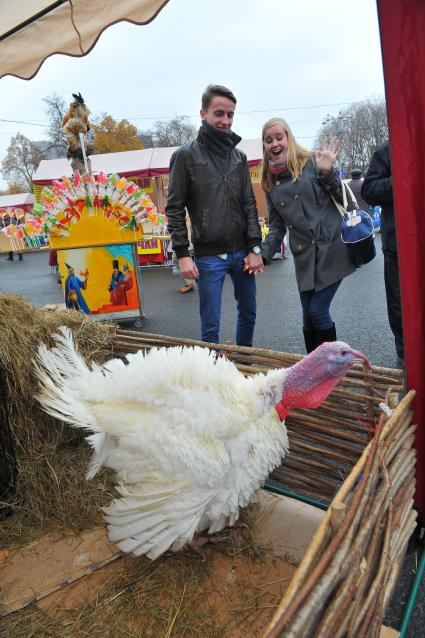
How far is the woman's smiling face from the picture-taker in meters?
2.41

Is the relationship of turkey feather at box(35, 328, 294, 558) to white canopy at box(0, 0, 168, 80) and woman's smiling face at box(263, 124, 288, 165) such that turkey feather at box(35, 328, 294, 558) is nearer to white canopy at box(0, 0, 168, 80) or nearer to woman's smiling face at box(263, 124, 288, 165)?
woman's smiling face at box(263, 124, 288, 165)

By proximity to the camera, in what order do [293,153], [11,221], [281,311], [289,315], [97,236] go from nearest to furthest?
[293,153]
[97,236]
[289,315]
[281,311]
[11,221]

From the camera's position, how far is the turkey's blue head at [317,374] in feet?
5.13

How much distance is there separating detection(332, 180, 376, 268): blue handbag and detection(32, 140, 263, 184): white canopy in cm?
1135

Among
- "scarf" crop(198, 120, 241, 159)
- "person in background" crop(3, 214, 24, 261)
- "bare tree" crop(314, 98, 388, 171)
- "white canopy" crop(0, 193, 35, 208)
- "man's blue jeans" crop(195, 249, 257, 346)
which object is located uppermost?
"bare tree" crop(314, 98, 388, 171)

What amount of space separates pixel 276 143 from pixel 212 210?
1.84 feet

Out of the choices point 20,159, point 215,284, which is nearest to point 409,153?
point 215,284

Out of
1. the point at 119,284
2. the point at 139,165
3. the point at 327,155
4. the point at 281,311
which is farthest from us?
the point at 139,165

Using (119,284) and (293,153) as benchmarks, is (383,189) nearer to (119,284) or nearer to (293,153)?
(293,153)

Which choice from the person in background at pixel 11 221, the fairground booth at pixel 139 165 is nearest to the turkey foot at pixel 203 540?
the fairground booth at pixel 139 165

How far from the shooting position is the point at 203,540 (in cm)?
177

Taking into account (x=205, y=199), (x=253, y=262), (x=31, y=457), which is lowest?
(x=31, y=457)

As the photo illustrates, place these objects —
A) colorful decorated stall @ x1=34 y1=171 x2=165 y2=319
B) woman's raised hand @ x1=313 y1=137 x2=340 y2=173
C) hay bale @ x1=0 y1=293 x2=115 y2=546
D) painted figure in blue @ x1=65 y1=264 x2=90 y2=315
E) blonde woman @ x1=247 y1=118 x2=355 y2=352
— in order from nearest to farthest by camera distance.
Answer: hay bale @ x1=0 y1=293 x2=115 y2=546, woman's raised hand @ x1=313 y1=137 x2=340 y2=173, blonde woman @ x1=247 y1=118 x2=355 y2=352, colorful decorated stall @ x1=34 y1=171 x2=165 y2=319, painted figure in blue @ x1=65 y1=264 x2=90 y2=315

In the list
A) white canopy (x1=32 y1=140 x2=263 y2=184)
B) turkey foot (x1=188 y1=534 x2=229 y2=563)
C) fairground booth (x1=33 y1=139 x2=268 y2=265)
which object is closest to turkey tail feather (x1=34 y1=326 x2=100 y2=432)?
turkey foot (x1=188 y1=534 x2=229 y2=563)
